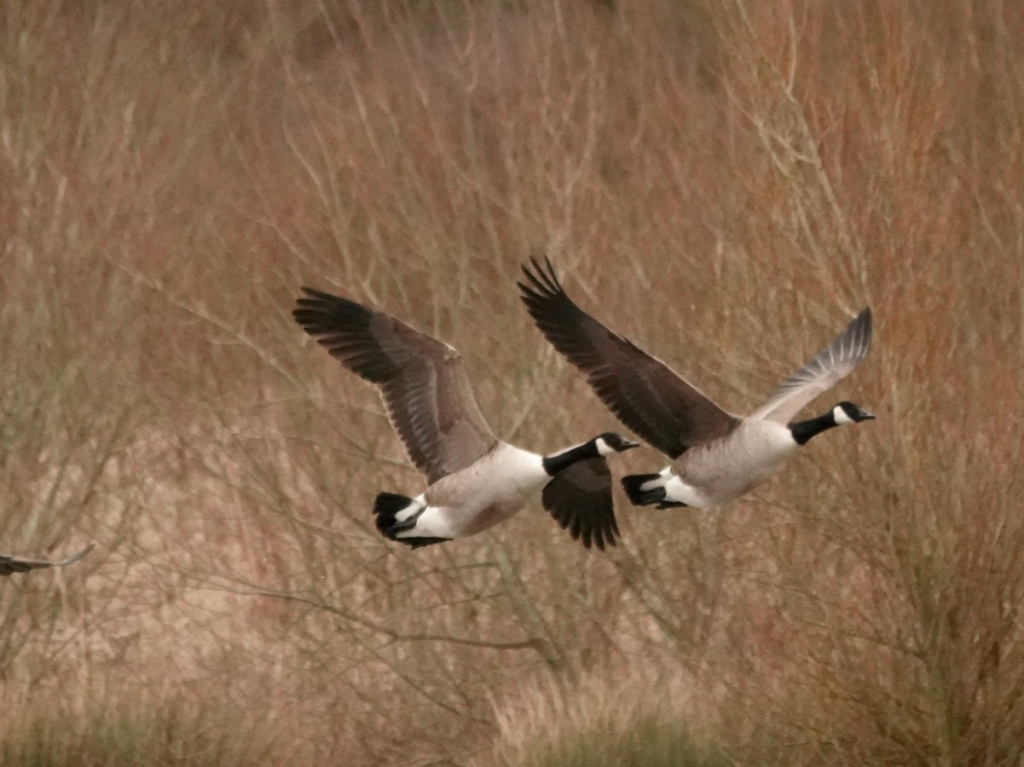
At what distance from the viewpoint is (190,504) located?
16.7 m

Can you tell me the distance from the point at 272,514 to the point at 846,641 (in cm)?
678

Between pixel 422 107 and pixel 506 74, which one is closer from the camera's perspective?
pixel 422 107

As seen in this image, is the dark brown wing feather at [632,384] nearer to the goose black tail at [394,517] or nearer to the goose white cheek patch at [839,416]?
the goose white cheek patch at [839,416]

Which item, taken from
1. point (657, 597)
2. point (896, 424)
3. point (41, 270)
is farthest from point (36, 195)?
point (896, 424)

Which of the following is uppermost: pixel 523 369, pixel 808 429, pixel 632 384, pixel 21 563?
pixel 523 369

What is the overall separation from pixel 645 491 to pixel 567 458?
523 millimetres

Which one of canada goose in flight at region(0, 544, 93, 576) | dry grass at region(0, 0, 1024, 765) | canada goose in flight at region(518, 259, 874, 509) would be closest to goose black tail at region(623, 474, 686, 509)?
canada goose in flight at region(518, 259, 874, 509)

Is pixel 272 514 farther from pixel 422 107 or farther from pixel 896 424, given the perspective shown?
pixel 896 424

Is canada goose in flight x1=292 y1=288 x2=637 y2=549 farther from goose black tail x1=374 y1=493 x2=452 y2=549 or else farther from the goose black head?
the goose black head

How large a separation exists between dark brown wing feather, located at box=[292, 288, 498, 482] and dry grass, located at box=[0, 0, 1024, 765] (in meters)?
2.14

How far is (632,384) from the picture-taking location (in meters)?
9.94

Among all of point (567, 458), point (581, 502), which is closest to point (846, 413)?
point (567, 458)

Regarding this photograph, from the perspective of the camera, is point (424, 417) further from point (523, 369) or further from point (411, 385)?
point (523, 369)

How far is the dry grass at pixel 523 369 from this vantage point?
36.4 feet
